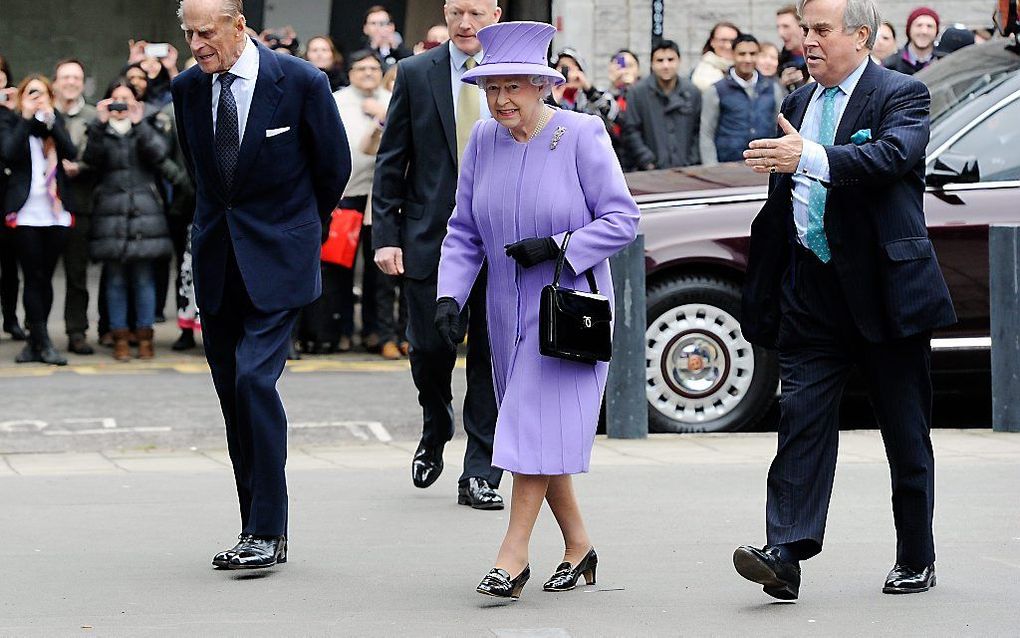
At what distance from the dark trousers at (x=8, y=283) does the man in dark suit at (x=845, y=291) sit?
27.9 ft

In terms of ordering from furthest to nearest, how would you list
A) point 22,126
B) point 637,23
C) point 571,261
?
point 637,23, point 22,126, point 571,261

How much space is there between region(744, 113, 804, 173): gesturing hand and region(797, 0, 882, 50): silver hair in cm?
46

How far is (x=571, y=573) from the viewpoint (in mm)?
6316

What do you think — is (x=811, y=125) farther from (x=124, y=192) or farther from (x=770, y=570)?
(x=124, y=192)

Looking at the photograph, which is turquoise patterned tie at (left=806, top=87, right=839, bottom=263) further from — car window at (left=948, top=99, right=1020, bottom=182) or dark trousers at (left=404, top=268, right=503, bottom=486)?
car window at (left=948, top=99, right=1020, bottom=182)

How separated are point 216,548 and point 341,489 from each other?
131cm

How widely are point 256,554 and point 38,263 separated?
6803 mm

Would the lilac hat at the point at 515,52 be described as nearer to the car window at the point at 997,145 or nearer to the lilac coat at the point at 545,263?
the lilac coat at the point at 545,263

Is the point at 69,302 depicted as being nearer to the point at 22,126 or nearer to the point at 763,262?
the point at 22,126

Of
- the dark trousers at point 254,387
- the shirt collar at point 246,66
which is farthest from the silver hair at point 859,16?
the dark trousers at point 254,387

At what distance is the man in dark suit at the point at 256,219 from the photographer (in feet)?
21.7

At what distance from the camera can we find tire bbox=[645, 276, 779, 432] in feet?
32.7

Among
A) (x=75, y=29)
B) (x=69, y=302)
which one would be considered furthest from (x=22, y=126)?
(x=75, y=29)

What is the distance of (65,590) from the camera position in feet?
20.9
